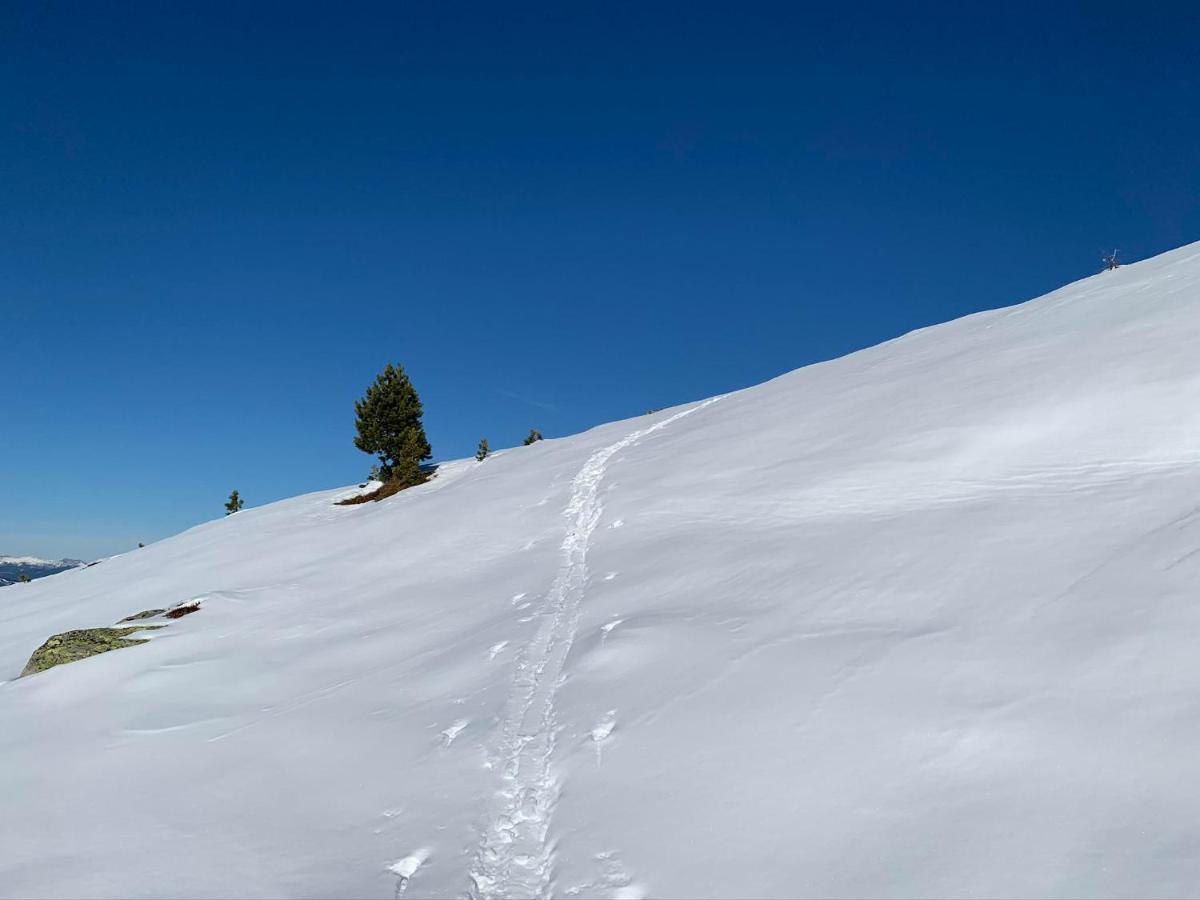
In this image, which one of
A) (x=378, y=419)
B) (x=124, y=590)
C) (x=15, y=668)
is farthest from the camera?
(x=378, y=419)

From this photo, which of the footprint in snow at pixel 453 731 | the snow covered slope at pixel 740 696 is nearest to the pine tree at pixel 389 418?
the snow covered slope at pixel 740 696

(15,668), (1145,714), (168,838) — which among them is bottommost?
(1145,714)

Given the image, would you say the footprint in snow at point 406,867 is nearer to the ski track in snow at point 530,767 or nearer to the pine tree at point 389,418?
the ski track in snow at point 530,767

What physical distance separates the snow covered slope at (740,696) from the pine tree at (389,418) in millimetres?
17360

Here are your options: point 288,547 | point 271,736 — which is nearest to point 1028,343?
point 271,736

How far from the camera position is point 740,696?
589 centimetres

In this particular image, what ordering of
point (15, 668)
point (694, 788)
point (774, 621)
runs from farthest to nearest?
point (15, 668) < point (774, 621) < point (694, 788)

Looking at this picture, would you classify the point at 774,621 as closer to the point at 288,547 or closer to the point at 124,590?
the point at 288,547

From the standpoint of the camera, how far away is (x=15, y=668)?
12.8 meters

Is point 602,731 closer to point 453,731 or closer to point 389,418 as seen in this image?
point 453,731

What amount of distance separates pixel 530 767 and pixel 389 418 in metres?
26.7

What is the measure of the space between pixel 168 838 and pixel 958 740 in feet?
19.9

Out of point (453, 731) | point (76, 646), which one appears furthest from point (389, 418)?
point (453, 731)

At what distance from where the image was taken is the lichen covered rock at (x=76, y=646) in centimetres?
1071
